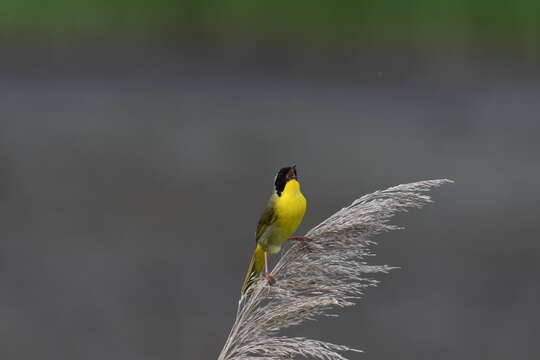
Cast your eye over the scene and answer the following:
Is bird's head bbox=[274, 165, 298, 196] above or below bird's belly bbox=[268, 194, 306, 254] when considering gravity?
above

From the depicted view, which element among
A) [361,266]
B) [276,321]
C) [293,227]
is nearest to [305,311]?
[276,321]

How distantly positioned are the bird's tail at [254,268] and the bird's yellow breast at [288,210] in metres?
0.06

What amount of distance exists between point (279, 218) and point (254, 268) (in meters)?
0.18

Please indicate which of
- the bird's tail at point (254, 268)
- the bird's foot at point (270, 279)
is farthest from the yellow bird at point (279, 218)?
the bird's foot at point (270, 279)

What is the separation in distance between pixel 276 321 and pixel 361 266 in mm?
293

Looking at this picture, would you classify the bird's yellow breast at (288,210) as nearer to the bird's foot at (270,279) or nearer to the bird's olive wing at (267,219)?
the bird's olive wing at (267,219)

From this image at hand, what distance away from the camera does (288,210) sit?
2.47 meters

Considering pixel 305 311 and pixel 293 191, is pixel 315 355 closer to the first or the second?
pixel 305 311

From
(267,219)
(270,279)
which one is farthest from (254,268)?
(270,279)

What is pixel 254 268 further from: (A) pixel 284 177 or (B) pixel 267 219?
(A) pixel 284 177

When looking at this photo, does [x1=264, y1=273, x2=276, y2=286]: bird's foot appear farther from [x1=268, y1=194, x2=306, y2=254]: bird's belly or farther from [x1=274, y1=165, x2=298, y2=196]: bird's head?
[x1=274, y1=165, x2=298, y2=196]: bird's head

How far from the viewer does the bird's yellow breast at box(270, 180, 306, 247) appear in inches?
97.4

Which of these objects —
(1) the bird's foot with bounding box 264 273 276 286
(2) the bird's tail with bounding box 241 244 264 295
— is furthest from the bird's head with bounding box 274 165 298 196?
(1) the bird's foot with bounding box 264 273 276 286

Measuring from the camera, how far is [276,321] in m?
2.12
